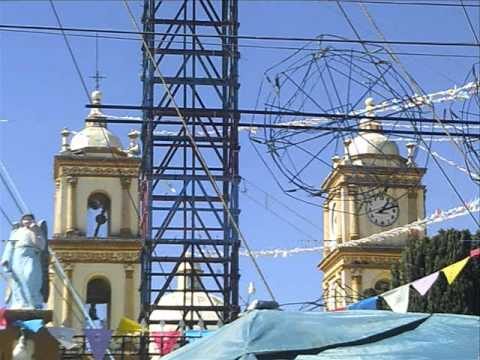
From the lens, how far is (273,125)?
1586cm

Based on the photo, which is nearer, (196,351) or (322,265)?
(196,351)

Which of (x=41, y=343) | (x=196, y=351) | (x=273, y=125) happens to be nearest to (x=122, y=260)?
(x=41, y=343)

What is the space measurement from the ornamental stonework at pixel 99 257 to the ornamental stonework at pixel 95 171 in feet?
7.95

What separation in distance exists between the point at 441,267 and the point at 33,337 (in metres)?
13.0

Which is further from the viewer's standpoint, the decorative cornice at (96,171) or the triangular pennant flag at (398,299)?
the decorative cornice at (96,171)

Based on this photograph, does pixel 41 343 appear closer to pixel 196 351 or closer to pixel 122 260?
pixel 196 351

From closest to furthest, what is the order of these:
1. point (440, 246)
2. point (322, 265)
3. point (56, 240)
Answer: point (440, 246) → point (56, 240) → point (322, 265)

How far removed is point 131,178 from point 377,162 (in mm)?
7114

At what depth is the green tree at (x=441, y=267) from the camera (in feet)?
91.7

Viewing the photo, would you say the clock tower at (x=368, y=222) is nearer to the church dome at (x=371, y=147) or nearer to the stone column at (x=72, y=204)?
the church dome at (x=371, y=147)

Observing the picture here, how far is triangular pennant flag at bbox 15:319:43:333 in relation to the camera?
1770 centimetres

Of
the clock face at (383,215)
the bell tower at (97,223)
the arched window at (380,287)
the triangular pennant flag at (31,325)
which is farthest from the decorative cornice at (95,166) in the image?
the triangular pennant flag at (31,325)

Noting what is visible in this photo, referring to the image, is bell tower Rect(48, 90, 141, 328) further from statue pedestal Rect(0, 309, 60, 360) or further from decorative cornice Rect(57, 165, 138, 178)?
statue pedestal Rect(0, 309, 60, 360)

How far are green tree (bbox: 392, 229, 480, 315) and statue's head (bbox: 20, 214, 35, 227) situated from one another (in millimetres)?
10019
